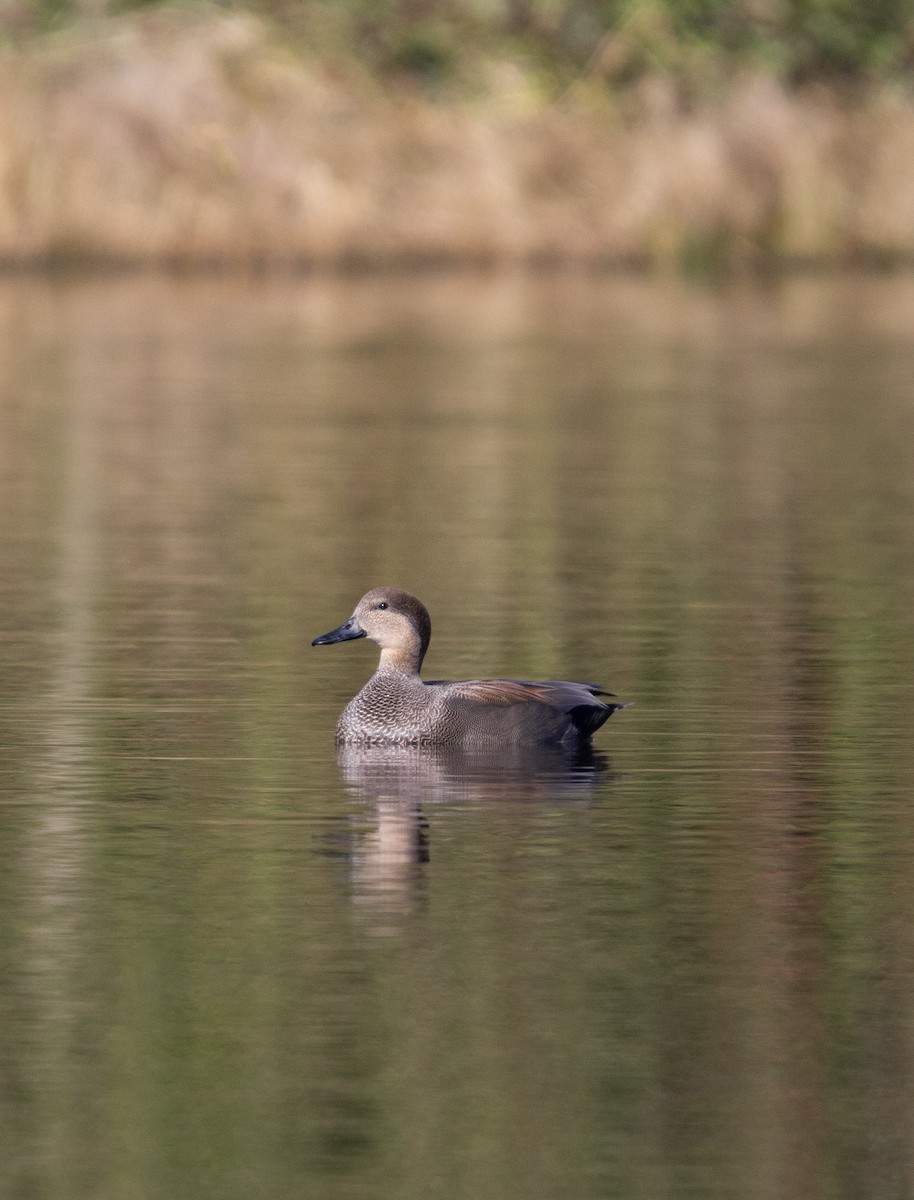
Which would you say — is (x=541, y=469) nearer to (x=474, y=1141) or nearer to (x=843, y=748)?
(x=843, y=748)

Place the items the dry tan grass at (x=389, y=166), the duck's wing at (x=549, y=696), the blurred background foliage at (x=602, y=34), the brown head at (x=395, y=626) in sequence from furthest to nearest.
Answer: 1. the blurred background foliage at (x=602, y=34)
2. the dry tan grass at (x=389, y=166)
3. the brown head at (x=395, y=626)
4. the duck's wing at (x=549, y=696)

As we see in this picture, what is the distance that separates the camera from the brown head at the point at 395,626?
35.3 ft

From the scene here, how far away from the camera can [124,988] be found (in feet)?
23.4

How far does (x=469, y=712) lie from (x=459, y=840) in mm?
1486

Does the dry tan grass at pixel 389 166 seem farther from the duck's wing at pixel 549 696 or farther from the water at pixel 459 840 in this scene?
the duck's wing at pixel 549 696

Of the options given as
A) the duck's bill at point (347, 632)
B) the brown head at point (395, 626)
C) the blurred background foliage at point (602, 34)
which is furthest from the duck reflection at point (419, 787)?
the blurred background foliage at point (602, 34)

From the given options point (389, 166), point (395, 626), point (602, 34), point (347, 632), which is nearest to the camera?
point (395, 626)

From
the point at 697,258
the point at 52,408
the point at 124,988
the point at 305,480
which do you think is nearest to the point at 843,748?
the point at 124,988

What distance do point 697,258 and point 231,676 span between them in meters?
29.7

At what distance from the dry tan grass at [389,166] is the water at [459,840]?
1710 centimetres

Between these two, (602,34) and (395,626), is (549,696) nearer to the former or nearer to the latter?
(395,626)

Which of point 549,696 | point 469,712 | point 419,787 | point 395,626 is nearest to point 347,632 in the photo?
point 395,626

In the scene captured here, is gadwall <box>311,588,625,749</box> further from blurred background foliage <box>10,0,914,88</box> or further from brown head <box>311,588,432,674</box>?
blurred background foliage <box>10,0,914,88</box>

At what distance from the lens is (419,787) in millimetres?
9750
